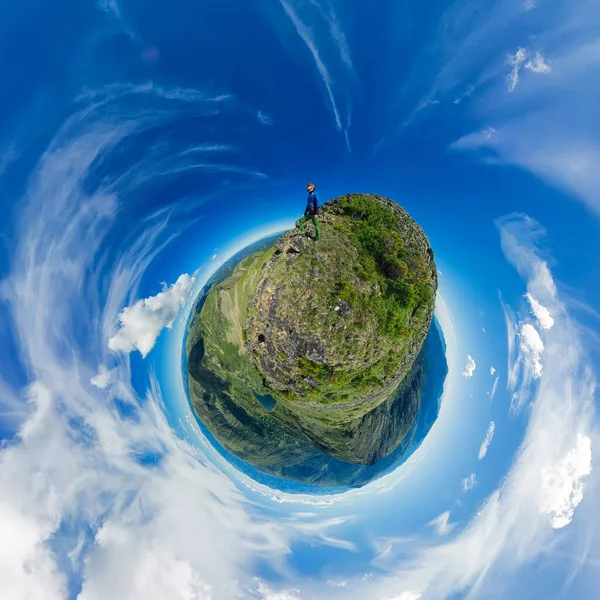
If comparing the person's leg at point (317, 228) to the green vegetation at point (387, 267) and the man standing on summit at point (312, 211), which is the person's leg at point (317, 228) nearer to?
the man standing on summit at point (312, 211)

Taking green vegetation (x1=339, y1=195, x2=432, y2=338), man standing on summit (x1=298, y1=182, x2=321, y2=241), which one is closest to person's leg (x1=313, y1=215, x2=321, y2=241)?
man standing on summit (x1=298, y1=182, x2=321, y2=241)

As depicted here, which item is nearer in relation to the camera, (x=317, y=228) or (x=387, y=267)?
(x=317, y=228)

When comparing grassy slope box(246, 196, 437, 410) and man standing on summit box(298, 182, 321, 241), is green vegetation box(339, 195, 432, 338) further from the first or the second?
man standing on summit box(298, 182, 321, 241)

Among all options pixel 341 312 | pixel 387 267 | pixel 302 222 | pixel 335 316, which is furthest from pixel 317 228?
pixel 387 267

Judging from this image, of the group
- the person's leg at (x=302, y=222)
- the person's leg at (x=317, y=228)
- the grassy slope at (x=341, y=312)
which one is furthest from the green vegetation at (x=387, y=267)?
the person's leg at (x=302, y=222)

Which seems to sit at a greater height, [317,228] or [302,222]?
[302,222]

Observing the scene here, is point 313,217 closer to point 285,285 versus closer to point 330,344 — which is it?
point 285,285

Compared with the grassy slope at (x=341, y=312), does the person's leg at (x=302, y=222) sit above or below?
above

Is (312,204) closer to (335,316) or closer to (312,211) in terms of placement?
(312,211)

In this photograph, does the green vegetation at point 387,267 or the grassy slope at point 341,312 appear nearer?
the grassy slope at point 341,312

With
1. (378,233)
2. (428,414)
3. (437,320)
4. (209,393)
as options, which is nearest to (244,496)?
(209,393)

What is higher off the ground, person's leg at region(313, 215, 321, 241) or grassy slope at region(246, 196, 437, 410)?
person's leg at region(313, 215, 321, 241)
